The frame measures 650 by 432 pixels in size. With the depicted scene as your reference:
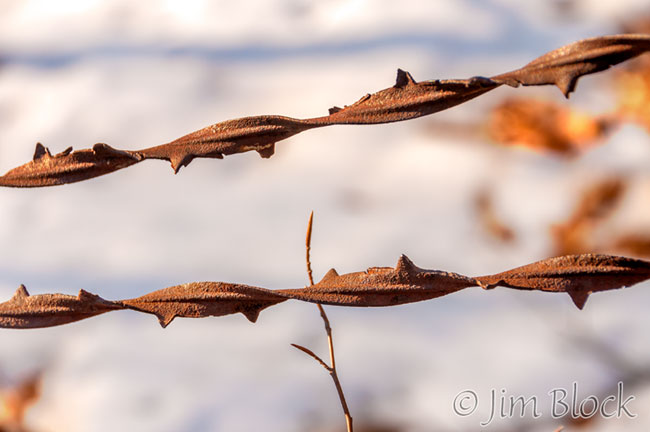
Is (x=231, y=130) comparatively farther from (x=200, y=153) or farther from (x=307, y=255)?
(x=307, y=255)

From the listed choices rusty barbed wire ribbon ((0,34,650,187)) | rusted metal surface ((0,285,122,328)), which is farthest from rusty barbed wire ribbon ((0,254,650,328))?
rusty barbed wire ribbon ((0,34,650,187))

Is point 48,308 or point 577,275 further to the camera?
point 48,308

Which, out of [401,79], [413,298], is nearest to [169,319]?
[413,298]

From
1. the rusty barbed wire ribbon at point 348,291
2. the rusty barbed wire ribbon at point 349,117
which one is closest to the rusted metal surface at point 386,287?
the rusty barbed wire ribbon at point 348,291

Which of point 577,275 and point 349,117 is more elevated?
point 349,117

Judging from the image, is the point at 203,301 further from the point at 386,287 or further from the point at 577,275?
the point at 577,275

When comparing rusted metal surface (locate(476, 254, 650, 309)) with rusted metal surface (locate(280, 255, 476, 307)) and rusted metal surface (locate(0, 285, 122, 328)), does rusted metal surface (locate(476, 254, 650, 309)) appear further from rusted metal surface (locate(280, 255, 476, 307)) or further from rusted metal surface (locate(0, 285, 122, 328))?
rusted metal surface (locate(0, 285, 122, 328))

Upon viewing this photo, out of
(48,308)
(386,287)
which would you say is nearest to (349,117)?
(386,287)
